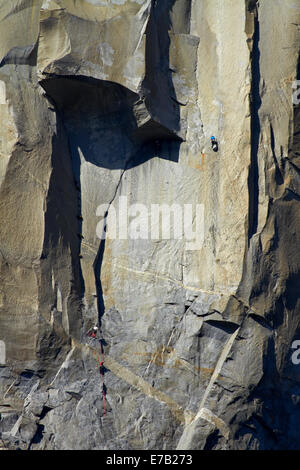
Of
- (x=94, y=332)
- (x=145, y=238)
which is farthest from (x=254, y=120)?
(x=94, y=332)

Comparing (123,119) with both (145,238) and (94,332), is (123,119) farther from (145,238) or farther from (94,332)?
(94,332)

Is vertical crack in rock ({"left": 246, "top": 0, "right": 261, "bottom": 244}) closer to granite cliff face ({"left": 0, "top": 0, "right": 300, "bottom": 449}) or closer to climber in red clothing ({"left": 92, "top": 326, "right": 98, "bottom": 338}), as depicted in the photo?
granite cliff face ({"left": 0, "top": 0, "right": 300, "bottom": 449})

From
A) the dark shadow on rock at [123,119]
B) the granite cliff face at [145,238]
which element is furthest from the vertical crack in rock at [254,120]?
the dark shadow on rock at [123,119]

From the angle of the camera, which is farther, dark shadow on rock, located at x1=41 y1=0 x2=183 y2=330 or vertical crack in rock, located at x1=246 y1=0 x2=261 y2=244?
dark shadow on rock, located at x1=41 y1=0 x2=183 y2=330

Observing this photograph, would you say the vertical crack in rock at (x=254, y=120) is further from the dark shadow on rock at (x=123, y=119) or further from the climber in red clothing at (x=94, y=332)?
the climber in red clothing at (x=94, y=332)

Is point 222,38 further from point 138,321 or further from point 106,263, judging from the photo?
point 138,321

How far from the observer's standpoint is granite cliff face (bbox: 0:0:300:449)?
848 cm

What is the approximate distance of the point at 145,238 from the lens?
9031mm

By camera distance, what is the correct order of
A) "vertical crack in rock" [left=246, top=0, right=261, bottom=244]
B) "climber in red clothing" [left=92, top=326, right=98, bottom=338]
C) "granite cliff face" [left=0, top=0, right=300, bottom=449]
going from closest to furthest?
"granite cliff face" [left=0, top=0, right=300, bottom=449] → "vertical crack in rock" [left=246, top=0, right=261, bottom=244] → "climber in red clothing" [left=92, top=326, right=98, bottom=338]

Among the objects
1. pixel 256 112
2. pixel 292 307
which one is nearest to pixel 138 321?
pixel 292 307

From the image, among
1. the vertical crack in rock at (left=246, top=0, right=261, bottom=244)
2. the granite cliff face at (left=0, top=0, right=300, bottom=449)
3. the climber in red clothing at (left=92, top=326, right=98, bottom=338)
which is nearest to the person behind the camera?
the granite cliff face at (left=0, top=0, right=300, bottom=449)

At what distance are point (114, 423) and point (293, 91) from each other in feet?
16.3

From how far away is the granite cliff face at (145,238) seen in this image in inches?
334

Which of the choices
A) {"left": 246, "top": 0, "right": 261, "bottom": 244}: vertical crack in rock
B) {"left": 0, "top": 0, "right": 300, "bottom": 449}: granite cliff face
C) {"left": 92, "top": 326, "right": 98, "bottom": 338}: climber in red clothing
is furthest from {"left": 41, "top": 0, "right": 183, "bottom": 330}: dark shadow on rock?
{"left": 246, "top": 0, "right": 261, "bottom": 244}: vertical crack in rock
